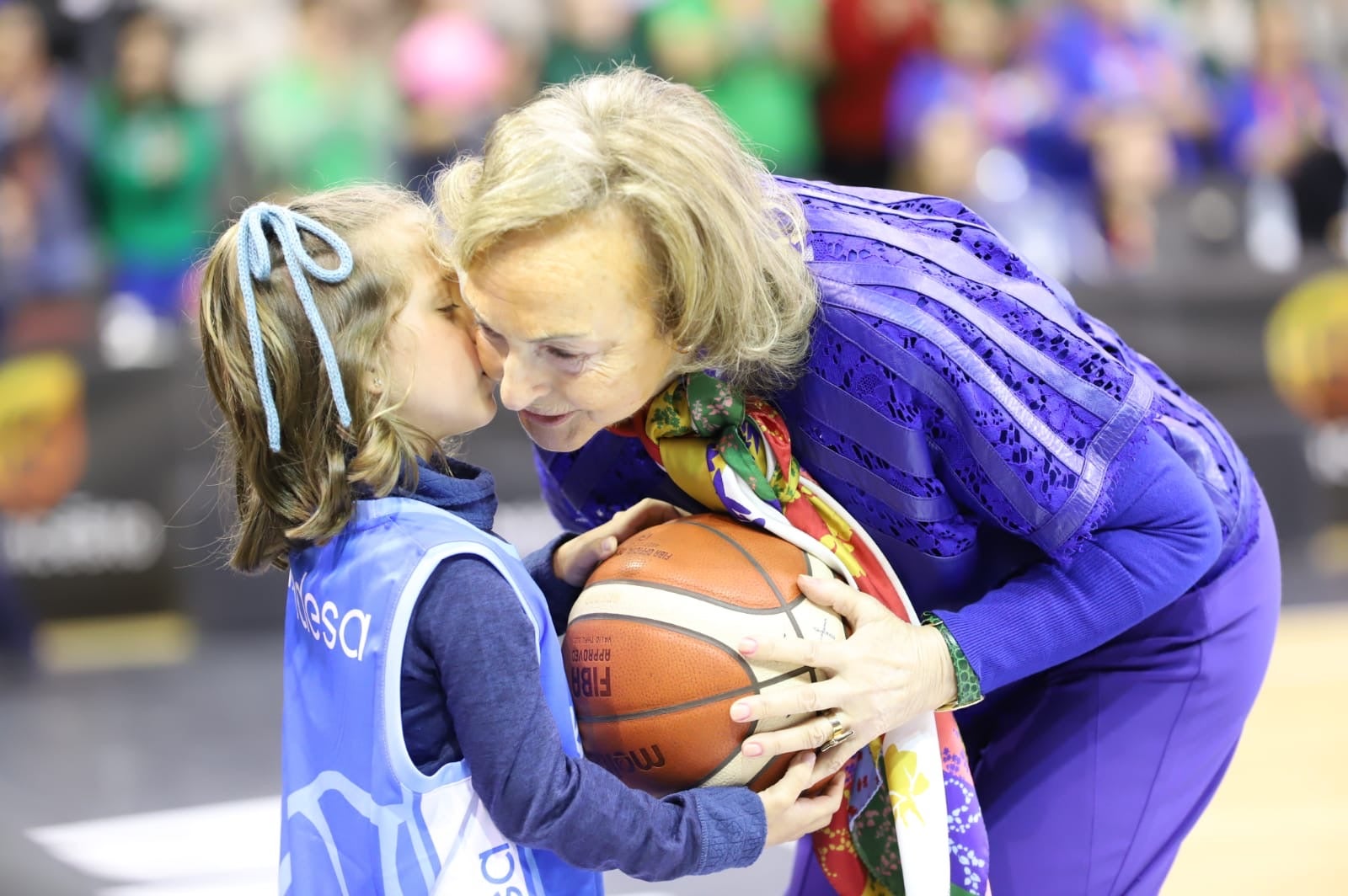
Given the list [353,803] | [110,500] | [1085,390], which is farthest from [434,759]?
[110,500]

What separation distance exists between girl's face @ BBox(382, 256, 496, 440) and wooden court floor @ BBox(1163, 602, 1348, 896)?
2.20m

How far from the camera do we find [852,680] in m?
1.69

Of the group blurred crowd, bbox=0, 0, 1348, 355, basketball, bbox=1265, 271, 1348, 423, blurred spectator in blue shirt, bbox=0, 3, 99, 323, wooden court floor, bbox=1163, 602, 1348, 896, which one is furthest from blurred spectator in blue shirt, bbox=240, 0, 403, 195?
wooden court floor, bbox=1163, 602, 1348, 896

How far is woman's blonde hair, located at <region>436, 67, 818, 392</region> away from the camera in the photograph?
159cm

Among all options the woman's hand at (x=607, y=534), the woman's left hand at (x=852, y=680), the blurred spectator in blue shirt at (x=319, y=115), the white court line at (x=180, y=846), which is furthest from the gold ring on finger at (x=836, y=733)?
the blurred spectator in blue shirt at (x=319, y=115)

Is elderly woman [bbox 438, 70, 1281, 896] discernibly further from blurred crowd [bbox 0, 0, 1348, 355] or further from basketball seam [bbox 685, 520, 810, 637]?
blurred crowd [bbox 0, 0, 1348, 355]

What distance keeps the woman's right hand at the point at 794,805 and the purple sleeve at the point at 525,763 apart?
0.26ft

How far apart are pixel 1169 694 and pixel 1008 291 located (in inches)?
24.7

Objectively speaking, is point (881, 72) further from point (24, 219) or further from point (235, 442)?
point (235, 442)

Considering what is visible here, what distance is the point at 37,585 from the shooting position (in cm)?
546

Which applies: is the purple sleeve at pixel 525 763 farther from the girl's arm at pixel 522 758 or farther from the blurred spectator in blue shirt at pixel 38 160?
the blurred spectator in blue shirt at pixel 38 160

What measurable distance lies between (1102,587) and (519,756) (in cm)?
76

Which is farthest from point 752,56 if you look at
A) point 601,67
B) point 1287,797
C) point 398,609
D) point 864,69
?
point 398,609

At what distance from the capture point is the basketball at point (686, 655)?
5.54 ft
